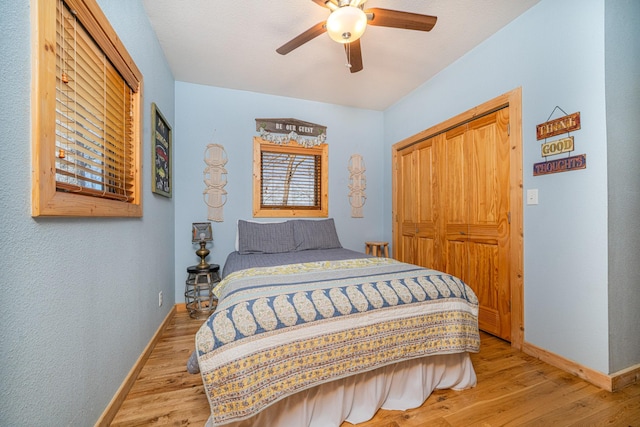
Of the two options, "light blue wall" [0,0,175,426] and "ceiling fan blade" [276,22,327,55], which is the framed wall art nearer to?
"light blue wall" [0,0,175,426]

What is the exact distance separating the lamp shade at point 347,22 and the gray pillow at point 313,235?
6.32 ft

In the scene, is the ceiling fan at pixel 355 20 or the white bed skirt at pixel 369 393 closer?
the white bed skirt at pixel 369 393

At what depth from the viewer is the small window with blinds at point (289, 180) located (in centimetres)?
326

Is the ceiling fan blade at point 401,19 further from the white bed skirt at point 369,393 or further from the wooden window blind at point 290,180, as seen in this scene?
the white bed skirt at point 369,393

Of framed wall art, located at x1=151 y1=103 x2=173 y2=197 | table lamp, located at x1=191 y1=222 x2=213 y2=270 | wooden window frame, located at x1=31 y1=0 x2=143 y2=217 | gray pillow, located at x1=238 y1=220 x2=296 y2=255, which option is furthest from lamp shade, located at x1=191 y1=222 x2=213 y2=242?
wooden window frame, located at x1=31 y1=0 x2=143 y2=217

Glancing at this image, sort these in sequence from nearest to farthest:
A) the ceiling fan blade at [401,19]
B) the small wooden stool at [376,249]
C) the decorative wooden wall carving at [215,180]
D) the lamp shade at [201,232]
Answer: the ceiling fan blade at [401,19] < the lamp shade at [201,232] < the decorative wooden wall carving at [215,180] < the small wooden stool at [376,249]

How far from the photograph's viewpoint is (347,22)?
153 centimetres

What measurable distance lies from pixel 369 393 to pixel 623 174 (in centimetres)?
206

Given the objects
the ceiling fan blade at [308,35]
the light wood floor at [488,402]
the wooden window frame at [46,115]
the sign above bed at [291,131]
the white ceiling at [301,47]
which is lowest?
the light wood floor at [488,402]

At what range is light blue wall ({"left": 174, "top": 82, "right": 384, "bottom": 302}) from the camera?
2.99 m

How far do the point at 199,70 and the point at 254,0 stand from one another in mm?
1239

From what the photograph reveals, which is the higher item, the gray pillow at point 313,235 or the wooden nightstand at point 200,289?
Result: the gray pillow at point 313,235

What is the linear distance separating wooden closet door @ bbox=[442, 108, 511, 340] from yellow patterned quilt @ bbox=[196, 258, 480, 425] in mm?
904

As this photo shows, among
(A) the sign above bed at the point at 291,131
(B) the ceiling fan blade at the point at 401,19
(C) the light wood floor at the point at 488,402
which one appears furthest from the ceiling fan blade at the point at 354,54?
(C) the light wood floor at the point at 488,402
